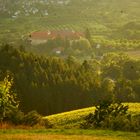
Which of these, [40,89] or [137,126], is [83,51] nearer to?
[40,89]

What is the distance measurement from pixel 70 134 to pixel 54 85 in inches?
1478

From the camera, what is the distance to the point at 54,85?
63.4 m

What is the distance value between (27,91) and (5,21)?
10813 centimetres

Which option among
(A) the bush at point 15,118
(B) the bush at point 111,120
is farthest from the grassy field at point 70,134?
(A) the bush at point 15,118

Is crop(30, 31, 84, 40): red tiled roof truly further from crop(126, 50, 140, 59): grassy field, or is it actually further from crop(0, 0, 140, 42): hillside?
crop(126, 50, 140, 59): grassy field

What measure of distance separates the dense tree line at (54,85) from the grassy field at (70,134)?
30.0 meters

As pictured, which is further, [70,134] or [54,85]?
[54,85]

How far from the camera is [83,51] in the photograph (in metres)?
114

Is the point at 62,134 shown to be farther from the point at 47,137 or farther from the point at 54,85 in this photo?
the point at 54,85

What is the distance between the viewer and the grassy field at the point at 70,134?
23922 mm

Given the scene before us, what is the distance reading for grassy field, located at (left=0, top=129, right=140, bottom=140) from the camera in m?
23.9

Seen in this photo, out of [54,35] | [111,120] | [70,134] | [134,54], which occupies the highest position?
[54,35]

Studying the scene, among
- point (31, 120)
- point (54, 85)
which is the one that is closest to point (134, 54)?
point (54, 85)

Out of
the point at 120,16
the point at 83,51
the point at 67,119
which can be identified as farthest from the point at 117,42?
the point at 67,119
